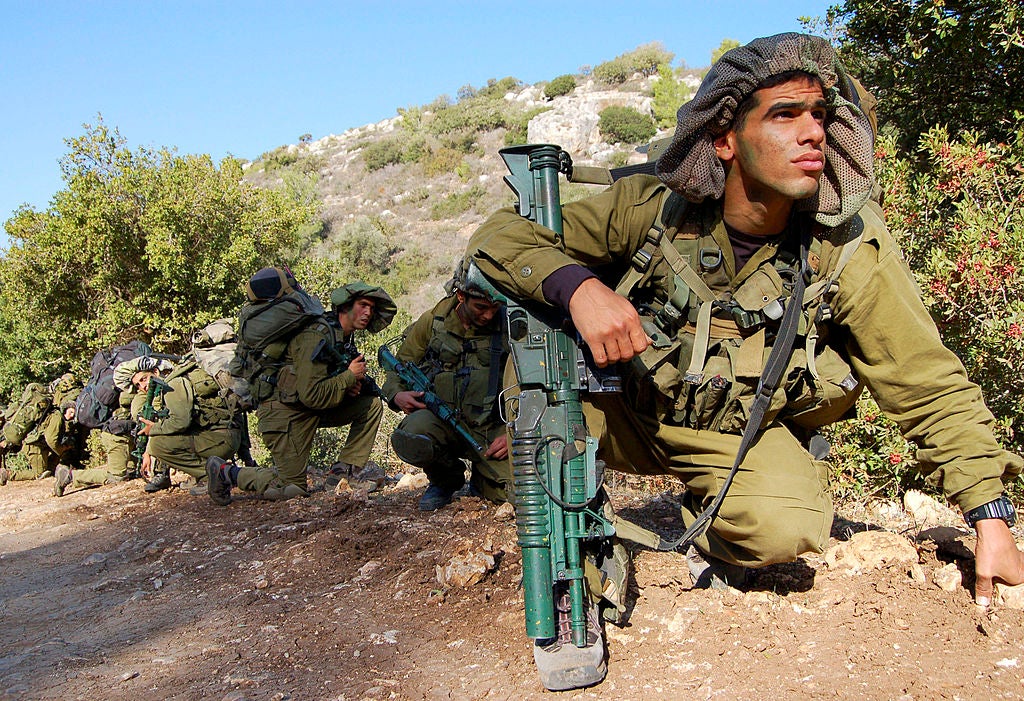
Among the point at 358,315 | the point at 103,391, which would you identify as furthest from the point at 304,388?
the point at 103,391

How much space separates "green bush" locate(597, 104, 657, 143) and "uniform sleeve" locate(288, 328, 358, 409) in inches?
913

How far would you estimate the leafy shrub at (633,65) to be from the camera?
35.9m

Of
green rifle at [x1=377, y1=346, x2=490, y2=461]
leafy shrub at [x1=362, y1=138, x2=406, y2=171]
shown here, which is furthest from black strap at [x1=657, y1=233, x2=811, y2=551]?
leafy shrub at [x1=362, y1=138, x2=406, y2=171]

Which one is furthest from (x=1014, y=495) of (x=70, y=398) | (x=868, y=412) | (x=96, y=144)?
(x=96, y=144)

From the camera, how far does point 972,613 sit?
98.0 inches

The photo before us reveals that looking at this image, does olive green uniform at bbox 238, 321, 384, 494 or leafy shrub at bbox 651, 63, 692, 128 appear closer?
olive green uniform at bbox 238, 321, 384, 494

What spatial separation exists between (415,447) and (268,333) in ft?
5.60

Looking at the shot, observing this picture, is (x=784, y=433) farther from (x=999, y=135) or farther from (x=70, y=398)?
(x=70, y=398)

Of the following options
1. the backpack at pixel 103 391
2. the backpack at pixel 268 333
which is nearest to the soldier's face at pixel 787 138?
the backpack at pixel 268 333

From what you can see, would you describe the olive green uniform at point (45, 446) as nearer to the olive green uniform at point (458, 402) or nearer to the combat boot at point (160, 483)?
the combat boot at point (160, 483)

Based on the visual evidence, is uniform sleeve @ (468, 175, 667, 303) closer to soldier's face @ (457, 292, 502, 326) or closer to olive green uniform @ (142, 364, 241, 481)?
soldier's face @ (457, 292, 502, 326)

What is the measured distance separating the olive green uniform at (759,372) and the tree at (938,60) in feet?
7.55

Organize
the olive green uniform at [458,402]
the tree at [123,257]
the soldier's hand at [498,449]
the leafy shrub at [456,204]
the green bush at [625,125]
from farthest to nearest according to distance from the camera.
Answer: the green bush at [625,125] → the leafy shrub at [456,204] → the tree at [123,257] → the olive green uniform at [458,402] → the soldier's hand at [498,449]

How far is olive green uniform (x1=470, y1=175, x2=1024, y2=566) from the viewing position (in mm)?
2449
